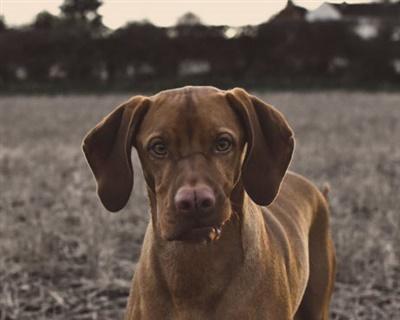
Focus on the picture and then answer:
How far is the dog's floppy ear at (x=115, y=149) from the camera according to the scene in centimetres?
346

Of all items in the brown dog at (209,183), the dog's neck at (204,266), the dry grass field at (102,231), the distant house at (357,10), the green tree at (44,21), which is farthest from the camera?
the distant house at (357,10)

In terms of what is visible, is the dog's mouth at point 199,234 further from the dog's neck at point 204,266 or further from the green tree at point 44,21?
the green tree at point 44,21

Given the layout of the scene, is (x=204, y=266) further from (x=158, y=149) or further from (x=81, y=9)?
(x=81, y=9)

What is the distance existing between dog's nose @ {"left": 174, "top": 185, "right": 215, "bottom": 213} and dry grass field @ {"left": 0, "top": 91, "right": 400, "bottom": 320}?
8.88ft

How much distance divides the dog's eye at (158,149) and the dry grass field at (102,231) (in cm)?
252

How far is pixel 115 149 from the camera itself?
138 inches

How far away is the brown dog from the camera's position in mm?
3174

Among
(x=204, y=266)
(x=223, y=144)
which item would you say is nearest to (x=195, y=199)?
(x=223, y=144)

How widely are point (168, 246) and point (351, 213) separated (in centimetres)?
490

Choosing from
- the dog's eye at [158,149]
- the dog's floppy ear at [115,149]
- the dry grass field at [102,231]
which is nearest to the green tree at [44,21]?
the dry grass field at [102,231]

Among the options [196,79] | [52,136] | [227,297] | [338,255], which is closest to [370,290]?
[338,255]

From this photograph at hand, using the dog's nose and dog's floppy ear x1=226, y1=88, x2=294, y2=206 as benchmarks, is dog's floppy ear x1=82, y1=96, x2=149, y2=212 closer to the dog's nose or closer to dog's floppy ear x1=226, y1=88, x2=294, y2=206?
dog's floppy ear x1=226, y1=88, x2=294, y2=206

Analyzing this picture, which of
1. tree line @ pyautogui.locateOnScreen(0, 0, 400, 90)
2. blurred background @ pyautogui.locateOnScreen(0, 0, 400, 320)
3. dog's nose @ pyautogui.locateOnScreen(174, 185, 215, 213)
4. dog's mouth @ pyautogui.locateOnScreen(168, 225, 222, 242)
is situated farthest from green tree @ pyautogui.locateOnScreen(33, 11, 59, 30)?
dog's nose @ pyautogui.locateOnScreen(174, 185, 215, 213)

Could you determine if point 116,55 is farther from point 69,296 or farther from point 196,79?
point 69,296
